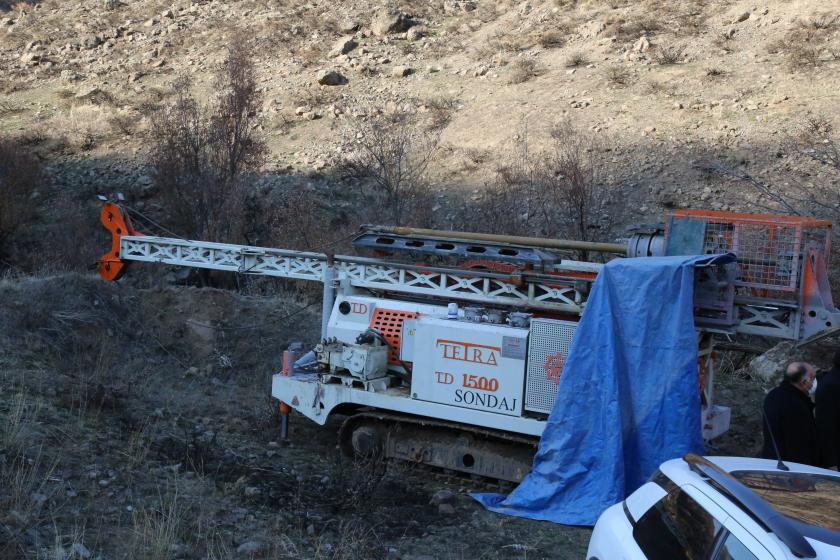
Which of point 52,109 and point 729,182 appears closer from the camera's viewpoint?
point 729,182

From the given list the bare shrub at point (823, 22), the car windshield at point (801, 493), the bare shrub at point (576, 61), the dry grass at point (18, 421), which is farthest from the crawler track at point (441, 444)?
the bare shrub at point (823, 22)

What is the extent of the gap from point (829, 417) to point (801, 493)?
2.97m

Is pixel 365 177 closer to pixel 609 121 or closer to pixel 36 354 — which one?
pixel 609 121

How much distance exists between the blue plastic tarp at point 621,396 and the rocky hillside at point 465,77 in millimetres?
11077

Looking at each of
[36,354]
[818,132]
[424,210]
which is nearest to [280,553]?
[36,354]

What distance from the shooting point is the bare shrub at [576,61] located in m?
25.1

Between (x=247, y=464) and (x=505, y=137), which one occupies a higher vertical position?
(x=505, y=137)

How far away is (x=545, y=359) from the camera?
342 inches

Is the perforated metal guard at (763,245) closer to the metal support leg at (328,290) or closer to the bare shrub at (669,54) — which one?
the metal support leg at (328,290)

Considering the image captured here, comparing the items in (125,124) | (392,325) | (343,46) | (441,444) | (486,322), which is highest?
(343,46)

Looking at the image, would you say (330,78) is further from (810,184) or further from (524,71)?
(810,184)

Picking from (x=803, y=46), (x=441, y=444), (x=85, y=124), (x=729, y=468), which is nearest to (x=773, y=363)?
(x=441, y=444)

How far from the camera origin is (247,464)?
9.13 metres

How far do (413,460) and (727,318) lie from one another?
3.64 metres
